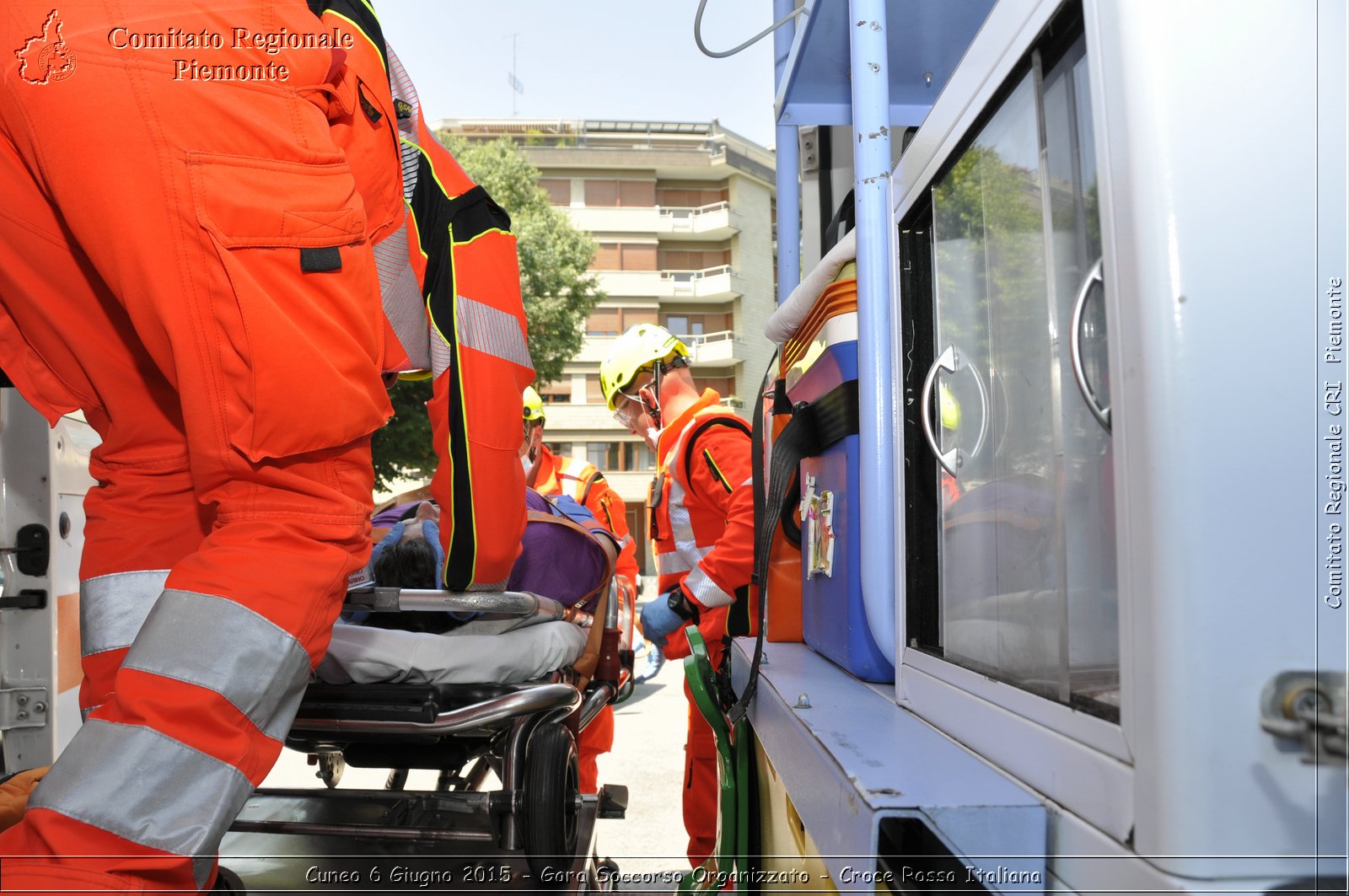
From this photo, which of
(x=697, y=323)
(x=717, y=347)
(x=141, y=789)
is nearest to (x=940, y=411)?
(x=141, y=789)

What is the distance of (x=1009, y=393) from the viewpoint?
4.11 ft

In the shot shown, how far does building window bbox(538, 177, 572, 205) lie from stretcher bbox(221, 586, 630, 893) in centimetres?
3783

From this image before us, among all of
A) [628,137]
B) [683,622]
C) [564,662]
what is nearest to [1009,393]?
[564,662]

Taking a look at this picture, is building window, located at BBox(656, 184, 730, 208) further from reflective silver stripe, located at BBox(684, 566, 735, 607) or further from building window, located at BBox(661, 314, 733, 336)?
reflective silver stripe, located at BBox(684, 566, 735, 607)

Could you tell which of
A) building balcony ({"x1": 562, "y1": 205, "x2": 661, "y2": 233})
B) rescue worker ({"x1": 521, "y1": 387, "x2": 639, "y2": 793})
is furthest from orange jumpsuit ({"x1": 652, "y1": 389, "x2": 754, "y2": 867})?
building balcony ({"x1": 562, "y1": 205, "x2": 661, "y2": 233})

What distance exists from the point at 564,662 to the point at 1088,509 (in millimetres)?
2104

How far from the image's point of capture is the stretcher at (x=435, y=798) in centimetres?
241

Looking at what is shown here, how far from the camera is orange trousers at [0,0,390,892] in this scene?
1168 mm

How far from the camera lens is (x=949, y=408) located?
4.86 ft

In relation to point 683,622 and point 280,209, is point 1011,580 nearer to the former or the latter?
point 280,209

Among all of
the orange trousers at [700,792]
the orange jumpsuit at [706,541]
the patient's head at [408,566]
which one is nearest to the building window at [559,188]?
the orange jumpsuit at [706,541]

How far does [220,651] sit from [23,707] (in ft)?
6.55

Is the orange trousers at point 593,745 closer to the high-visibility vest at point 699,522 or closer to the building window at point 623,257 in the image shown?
the high-visibility vest at point 699,522

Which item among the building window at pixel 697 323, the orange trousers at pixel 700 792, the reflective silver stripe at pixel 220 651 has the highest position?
the building window at pixel 697 323
